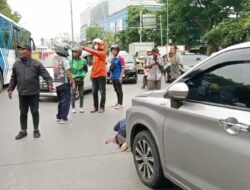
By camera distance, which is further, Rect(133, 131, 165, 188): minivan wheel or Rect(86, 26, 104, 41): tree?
Rect(86, 26, 104, 41): tree

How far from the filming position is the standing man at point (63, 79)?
9.81 metres

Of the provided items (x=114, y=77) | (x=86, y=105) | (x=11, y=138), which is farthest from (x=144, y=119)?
(x=86, y=105)

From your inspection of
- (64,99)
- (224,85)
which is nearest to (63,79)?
(64,99)

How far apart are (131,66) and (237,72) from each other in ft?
63.8

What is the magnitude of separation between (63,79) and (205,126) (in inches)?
256

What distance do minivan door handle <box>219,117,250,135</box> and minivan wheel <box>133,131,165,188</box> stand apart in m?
1.52

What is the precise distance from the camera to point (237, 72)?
3807 mm

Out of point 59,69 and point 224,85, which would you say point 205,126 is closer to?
point 224,85

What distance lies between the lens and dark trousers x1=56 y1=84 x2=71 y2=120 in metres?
10.0

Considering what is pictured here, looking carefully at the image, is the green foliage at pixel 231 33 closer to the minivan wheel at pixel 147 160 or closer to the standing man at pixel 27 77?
the standing man at pixel 27 77

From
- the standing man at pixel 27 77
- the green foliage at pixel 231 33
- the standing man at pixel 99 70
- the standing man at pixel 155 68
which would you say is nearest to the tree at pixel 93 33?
the green foliage at pixel 231 33

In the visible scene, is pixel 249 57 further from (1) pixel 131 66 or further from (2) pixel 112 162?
(1) pixel 131 66

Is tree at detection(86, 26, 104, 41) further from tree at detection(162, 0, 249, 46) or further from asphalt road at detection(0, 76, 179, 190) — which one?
asphalt road at detection(0, 76, 179, 190)

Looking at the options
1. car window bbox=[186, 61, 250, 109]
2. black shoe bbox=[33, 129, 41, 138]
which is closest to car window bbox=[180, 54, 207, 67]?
black shoe bbox=[33, 129, 41, 138]
